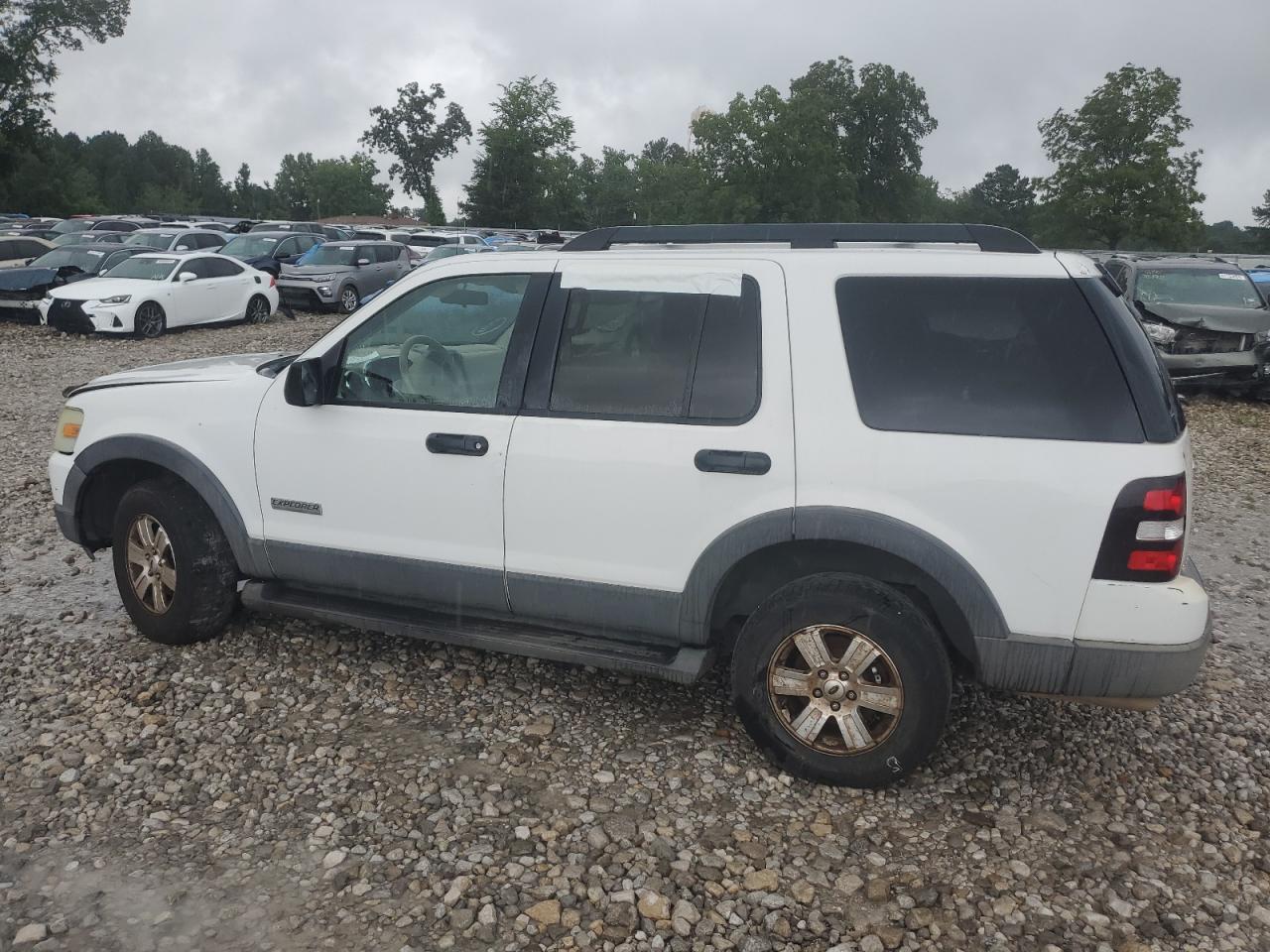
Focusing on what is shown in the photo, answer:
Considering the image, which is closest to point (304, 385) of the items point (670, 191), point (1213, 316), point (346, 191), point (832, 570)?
point (832, 570)

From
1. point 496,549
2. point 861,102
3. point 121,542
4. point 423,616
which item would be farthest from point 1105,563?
point 861,102

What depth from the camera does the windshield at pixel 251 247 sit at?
77.2 feet

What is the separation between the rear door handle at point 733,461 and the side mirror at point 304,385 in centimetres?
163

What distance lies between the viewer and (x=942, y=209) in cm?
10712

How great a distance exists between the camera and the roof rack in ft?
11.8

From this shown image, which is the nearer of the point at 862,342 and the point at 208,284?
the point at 862,342

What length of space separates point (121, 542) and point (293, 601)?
3.19 ft

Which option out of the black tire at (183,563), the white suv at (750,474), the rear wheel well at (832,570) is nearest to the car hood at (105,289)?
the black tire at (183,563)

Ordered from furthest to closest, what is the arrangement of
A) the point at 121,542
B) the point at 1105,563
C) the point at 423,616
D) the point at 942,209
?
1. the point at 942,209
2. the point at 121,542
3. the point at 423,616
4. the point at 1105,563

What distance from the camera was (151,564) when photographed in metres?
4.68

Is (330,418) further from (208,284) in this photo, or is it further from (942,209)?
(942,209)

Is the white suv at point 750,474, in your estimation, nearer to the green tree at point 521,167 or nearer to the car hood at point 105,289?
the car hood at point 105,289

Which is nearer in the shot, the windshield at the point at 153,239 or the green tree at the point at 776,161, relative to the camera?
the windshield at the point at 153,239

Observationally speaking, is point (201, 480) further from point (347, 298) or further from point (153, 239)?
point (153, 239)
